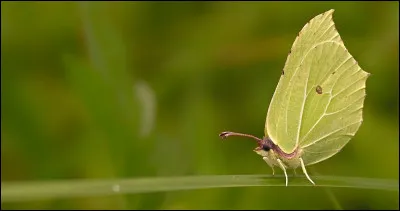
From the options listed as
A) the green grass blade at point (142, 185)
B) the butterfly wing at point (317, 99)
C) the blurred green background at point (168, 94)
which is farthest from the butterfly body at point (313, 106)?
the blurred green background at point (168, 94)

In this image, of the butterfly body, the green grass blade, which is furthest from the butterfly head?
the green grass blade

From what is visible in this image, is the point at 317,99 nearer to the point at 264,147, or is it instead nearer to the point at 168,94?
the point at 264,147

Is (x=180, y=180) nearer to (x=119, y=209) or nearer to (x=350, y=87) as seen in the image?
(x=350, y=87)

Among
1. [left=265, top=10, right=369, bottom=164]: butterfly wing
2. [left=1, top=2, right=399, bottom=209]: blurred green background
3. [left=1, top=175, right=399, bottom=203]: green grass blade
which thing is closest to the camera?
[left=1, top=175, right=399, bottom=203]: green grass blade

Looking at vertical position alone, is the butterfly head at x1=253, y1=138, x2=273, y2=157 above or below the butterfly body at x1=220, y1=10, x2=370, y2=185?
below

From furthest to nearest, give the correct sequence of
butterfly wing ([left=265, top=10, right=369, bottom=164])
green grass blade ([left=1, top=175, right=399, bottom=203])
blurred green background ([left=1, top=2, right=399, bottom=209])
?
blurred green background ([left=1, top=2, right=399, bottom=209]) < butterfly wing ([left=265, top=10, right=369, bottom=164]) < green grass blade ([left=1, top=175, right=399, bottom=203])

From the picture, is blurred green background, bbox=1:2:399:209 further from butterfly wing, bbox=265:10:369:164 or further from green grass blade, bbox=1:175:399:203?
green grass blade, bbox=1:175:399:203
